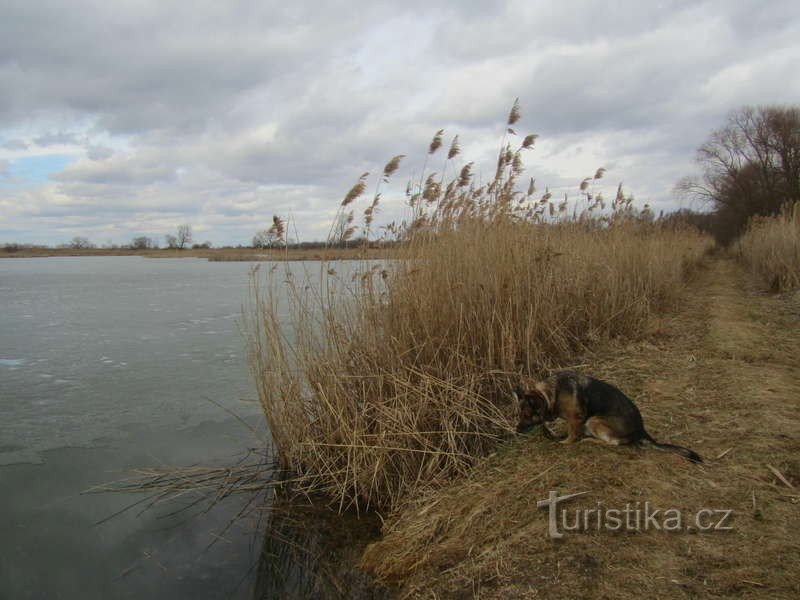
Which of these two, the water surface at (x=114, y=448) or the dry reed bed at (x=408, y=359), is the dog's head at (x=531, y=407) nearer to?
the dry reed bed at (x=408, y=359)

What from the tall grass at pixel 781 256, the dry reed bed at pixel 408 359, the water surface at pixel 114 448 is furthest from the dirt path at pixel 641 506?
the tall grass at pixel 781 256

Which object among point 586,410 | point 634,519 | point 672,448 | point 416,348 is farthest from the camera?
point 416,348

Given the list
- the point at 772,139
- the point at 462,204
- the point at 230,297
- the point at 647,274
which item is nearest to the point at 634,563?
the point at 462,204

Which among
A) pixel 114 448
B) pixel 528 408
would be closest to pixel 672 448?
pixel 528 408

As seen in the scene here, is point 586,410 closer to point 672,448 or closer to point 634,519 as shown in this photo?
point 672,448

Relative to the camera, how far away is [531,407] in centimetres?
298

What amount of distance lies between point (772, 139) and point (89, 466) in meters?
40.7

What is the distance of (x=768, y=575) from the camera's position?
182 cm

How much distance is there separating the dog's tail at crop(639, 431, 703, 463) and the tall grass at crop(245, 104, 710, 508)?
78cm

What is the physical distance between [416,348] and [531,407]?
0.93 meters

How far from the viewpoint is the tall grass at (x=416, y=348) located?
3.24 m

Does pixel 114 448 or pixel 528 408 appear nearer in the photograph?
pixel 528 408

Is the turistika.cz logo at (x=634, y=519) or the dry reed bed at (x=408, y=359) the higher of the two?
the dry reed bed at (x=408, y=359)

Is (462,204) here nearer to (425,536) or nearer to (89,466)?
(425,536)
